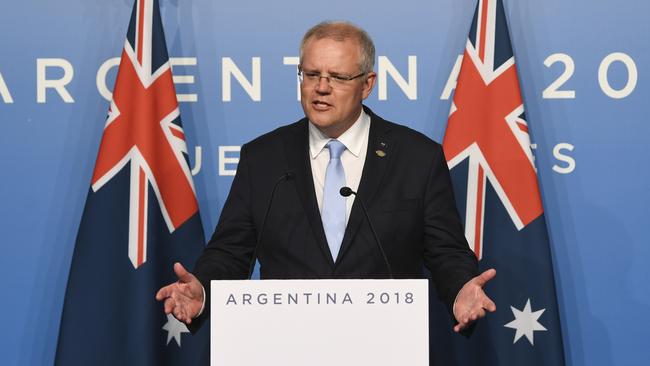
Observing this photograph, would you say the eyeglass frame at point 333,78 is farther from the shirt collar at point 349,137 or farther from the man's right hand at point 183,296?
the man's right hand at point 183,296

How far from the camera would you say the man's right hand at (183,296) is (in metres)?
2.04

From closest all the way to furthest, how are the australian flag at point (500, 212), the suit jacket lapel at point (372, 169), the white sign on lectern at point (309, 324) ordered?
the white sign on lectern at point (309, 324) → the suit jacket lapel at point (372, 169) → the australian flag at point (500, 212)

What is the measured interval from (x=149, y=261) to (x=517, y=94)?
1515mm

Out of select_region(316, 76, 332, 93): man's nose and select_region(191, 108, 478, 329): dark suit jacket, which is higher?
select_region(316, 76, 332, 93): man's nose

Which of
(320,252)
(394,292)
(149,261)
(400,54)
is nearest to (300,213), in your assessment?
(320,252)

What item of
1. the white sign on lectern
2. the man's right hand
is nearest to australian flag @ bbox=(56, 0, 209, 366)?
the man's right hand

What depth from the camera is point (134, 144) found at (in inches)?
135

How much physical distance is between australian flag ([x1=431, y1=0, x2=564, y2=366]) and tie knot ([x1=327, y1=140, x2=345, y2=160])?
0.94 meters

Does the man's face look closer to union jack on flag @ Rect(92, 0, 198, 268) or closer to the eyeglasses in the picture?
the eyeglasses

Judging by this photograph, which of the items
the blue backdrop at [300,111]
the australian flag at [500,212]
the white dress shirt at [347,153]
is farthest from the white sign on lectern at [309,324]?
the blue backdrop at [300,111]

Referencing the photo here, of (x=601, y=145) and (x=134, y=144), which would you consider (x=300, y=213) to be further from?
(x=601, y=145)

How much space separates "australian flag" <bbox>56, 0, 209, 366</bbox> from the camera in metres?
3.34

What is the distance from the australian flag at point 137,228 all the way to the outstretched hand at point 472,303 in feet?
5.25

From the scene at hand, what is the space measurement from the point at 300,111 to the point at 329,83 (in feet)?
3.88
